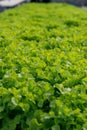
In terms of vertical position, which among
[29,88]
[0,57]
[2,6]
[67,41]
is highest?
[29,88]

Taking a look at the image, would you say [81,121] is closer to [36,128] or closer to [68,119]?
[68,119]

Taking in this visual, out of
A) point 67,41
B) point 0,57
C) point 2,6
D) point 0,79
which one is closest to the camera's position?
point 0,79

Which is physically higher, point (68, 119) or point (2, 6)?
point (68, 119)

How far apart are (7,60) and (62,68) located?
531 mm

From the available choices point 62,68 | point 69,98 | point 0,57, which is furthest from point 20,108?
point 0,57

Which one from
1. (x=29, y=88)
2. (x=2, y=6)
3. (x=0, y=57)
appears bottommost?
(x=2, y=6)

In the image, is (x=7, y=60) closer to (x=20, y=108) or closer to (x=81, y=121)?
(x=20, y=108)

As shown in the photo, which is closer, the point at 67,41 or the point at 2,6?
the point at 67,41

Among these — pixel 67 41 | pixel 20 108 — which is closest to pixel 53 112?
pixel 20 108

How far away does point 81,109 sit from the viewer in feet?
8.94

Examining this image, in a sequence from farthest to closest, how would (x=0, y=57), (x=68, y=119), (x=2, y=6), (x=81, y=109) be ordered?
(x=2, y=6), (x=0, y=57), (x=81, y=109), (x=68, y=119)

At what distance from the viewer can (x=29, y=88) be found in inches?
115

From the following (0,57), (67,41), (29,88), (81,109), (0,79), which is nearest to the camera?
(81,109)

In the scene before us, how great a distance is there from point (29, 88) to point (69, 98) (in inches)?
13.4
